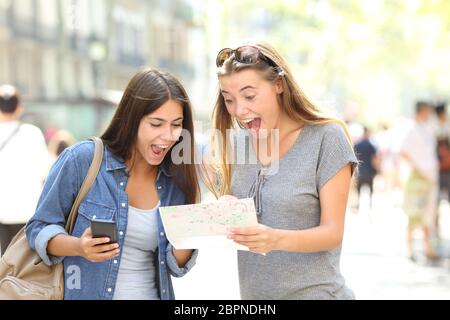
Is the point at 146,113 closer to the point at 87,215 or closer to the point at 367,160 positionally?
the point at 87,215

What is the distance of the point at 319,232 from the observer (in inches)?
123

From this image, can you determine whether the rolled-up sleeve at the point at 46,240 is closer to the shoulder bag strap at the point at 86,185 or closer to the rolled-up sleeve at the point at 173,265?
the shoulder bag strap at the point at 86,185

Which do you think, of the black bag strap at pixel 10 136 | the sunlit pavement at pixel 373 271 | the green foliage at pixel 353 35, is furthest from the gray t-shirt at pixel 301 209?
the green foliage at pixel 353 35

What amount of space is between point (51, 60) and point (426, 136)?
43.9 ft

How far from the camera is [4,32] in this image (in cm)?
2145

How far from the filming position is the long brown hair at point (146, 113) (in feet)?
10.8

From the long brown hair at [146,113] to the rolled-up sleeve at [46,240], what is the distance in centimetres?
36

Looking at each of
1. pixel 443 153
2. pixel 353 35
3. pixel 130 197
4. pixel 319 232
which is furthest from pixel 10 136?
pixel 353 35

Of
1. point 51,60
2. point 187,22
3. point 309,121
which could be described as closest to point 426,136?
point 309,121

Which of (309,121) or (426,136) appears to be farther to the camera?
(426,136)

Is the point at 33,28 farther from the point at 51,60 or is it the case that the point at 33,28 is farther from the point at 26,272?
the point at 26,272

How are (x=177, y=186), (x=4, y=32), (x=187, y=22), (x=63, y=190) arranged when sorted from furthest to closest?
(x=187, y=22), (x=4, y=32), (x=177, y=186), (x=63, y=190)

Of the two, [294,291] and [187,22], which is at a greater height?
[187,22]

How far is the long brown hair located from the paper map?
26 centimetres
